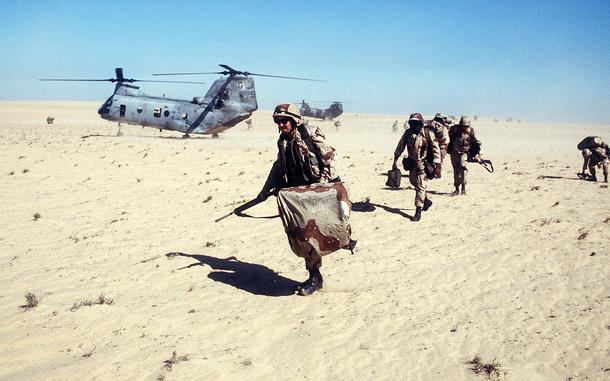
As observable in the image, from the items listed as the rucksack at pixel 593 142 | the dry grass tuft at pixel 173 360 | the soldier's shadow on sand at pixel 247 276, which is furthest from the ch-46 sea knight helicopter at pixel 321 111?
the dry grass tuft at pixel 173 360

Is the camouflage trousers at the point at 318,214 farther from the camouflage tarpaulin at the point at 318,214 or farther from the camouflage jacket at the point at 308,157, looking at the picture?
the camouflage jacket at the point at 308,157

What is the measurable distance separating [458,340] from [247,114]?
2562 centimetres

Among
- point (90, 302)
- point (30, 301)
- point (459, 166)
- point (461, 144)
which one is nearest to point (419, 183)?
point (461, 144)

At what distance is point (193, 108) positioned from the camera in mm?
28750

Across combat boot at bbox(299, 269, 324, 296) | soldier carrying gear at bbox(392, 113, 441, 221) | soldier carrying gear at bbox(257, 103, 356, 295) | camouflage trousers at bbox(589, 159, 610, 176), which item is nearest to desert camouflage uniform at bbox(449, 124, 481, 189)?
soldier carrying gear at bbox(392, 113, 441, 221)

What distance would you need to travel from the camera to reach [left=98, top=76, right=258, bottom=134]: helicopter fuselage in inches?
1123

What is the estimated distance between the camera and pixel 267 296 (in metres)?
6.16

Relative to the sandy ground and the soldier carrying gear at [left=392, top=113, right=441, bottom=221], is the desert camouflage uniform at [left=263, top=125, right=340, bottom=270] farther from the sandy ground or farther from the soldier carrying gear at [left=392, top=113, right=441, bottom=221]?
the soldier carrying gear at [left=392, top=113, right=441, bottom=221]

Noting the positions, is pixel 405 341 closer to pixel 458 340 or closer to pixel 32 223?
pixel 458 340

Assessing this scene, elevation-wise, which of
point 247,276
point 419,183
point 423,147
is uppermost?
point 423,147

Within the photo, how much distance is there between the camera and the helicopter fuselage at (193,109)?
1123 inches

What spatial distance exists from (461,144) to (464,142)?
0.09 metres

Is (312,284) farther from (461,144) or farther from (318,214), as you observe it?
(461,144)

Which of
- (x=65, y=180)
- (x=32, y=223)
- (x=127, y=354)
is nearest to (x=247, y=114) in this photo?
(x=65, y=180)
